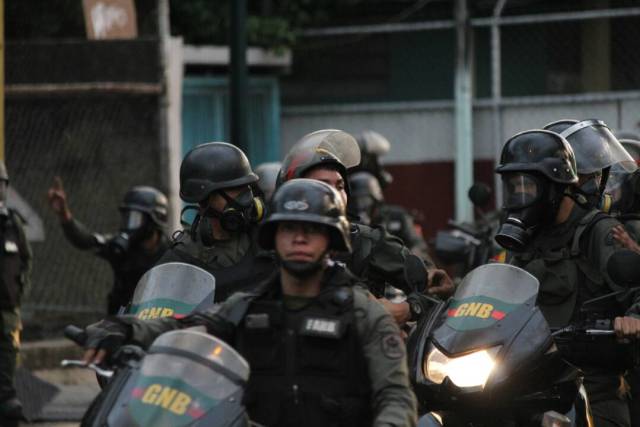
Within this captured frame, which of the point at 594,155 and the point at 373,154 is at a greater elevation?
the point at 594,155

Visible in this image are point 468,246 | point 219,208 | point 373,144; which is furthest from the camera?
point 373,144

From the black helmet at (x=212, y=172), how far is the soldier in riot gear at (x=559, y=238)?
1.24 meters

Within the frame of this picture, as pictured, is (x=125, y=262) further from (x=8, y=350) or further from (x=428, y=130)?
(x=428, y=130)

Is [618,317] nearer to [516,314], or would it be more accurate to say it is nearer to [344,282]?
[516,314]

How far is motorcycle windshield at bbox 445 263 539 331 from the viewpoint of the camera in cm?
585

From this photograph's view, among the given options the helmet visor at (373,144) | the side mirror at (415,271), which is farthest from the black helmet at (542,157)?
the helmet visor at (373,144)

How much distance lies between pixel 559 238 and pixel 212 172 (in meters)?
1.59

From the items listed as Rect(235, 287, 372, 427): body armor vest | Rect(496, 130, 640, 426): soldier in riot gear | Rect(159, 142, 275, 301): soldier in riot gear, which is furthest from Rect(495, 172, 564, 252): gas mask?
Rect(235, 287, 372, 427): body armor vest

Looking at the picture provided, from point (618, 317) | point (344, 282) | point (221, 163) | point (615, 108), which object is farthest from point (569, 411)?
point (615, 108)

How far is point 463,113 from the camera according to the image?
16.9 meters

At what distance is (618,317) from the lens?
625 centimetres

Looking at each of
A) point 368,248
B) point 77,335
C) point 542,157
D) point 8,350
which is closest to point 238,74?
point 8,350

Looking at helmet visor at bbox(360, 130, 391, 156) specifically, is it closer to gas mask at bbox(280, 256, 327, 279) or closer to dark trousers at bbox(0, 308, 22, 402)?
dark trousers at bbox(0, 308, 22, 402)

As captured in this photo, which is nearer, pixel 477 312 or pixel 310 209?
pixel 310 209
